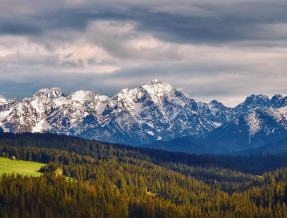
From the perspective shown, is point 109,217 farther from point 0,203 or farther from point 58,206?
point 0,203

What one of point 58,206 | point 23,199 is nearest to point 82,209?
point 58,206

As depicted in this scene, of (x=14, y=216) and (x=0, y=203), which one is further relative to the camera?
(x=0, y=203)

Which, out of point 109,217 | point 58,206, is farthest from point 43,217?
point 109,217

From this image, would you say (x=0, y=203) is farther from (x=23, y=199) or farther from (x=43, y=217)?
(x=43, y=217)

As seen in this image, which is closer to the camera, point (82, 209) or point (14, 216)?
point (14, 216)

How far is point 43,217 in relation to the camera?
621ft

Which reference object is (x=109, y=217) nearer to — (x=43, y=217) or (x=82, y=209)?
(x=82, y=209)

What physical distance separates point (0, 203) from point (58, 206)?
2353 centimetres

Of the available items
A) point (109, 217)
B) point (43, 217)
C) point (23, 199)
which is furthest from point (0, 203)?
point (109, 217)

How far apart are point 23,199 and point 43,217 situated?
13.9m

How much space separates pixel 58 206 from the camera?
19988cm

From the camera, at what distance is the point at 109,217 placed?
19925cm

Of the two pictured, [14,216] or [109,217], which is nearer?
→ [14,216]

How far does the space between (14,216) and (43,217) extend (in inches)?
718
